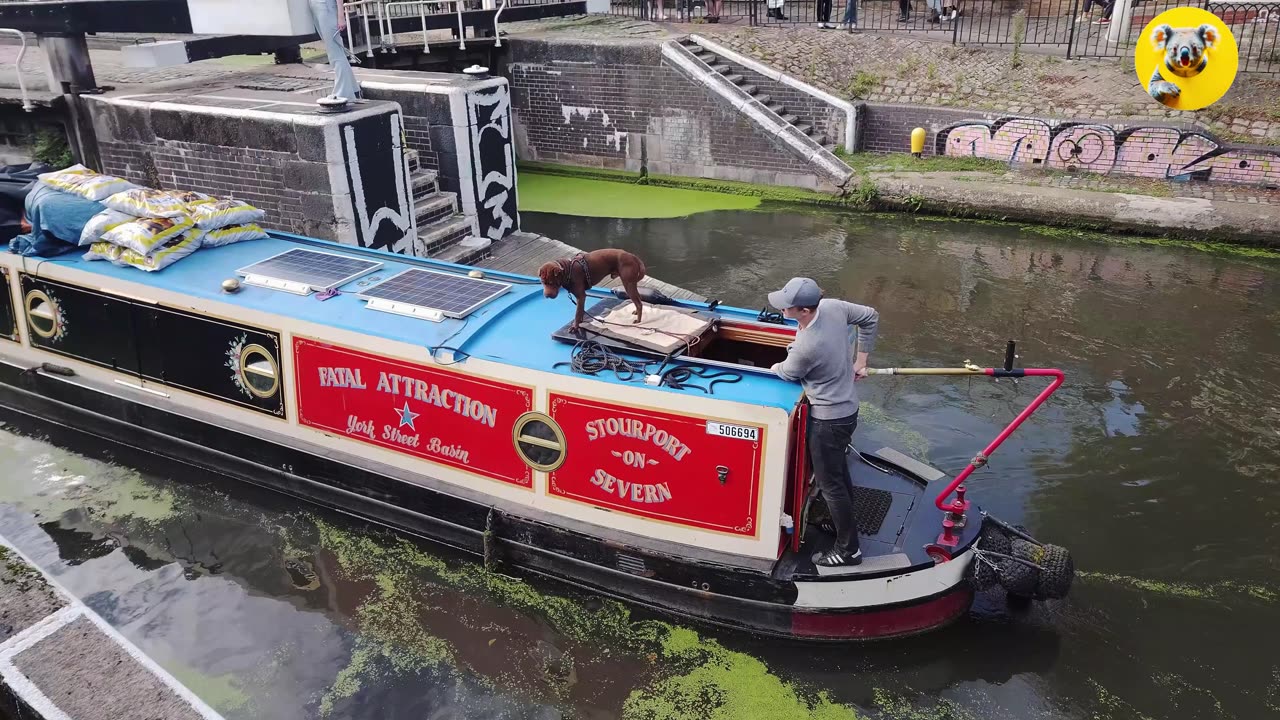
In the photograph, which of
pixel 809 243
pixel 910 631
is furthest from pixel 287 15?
Answer: pixel 910 631

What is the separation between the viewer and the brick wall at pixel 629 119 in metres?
15.6

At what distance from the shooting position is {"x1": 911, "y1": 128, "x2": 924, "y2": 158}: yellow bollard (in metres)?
14.9

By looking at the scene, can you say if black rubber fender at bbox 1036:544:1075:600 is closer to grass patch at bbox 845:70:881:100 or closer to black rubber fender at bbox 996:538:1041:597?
black rubber fender at bbox 996:538:1041:597

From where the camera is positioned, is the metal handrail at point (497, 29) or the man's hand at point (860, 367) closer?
the man's hand at point (860, 367)

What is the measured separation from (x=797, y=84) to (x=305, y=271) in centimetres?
1130

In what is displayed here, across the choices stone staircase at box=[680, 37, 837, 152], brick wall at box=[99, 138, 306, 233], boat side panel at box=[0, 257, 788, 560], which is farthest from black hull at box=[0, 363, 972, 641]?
stone staircase at box=[680, 37, 837, 152]

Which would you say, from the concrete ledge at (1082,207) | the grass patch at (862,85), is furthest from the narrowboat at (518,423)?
the grass patch at (862,85)

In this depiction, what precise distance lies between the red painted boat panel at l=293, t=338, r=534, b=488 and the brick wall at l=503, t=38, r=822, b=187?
34.8 ft

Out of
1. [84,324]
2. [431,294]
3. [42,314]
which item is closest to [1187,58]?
[431,294]

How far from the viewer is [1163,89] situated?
12.4m

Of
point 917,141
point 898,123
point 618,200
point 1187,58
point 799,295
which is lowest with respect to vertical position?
point 618,200

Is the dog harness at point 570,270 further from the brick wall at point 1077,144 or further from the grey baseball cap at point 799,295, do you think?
the brick wall at point 1077,144

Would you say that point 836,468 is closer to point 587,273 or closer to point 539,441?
point 539,441

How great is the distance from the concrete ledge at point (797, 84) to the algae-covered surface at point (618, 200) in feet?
6.72
